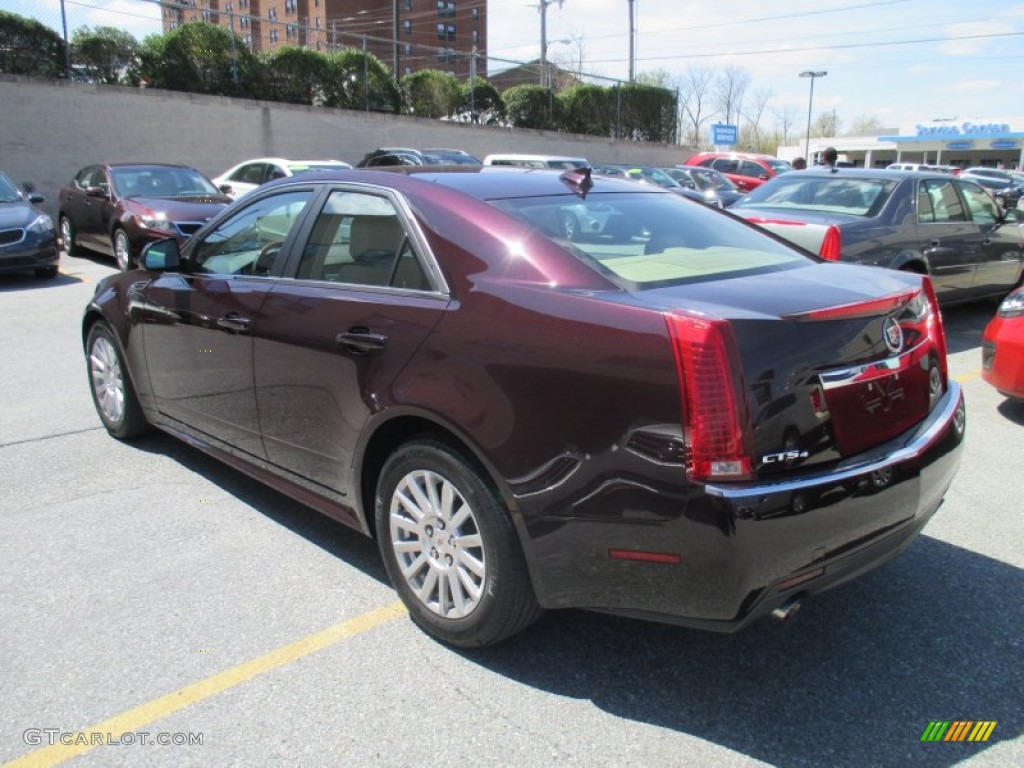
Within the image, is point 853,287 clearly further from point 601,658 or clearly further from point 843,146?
point 843,146

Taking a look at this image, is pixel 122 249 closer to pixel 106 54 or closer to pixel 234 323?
pixel 234 323

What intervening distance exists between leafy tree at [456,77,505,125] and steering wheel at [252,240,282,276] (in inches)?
1111

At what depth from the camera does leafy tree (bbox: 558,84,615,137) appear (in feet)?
114

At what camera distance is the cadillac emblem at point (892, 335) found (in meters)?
2.69

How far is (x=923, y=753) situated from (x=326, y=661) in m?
1.92

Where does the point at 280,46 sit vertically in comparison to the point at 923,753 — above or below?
above

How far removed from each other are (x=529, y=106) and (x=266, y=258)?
31.3 metres

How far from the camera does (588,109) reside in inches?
1391

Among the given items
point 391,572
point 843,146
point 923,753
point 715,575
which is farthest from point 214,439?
point 843,146

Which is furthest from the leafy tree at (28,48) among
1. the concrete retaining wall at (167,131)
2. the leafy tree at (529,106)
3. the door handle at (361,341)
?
the door handle at (361,341)

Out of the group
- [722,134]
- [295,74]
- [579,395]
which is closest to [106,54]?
[295,74]

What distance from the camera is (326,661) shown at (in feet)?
9.57

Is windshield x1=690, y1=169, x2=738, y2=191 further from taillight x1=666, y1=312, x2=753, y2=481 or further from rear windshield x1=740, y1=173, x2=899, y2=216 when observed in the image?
taillight x1=666, y1=312, x2=753, y2=481

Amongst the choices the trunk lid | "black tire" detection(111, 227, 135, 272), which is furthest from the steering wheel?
"black tire" detection(111, 227, 135, 272)
